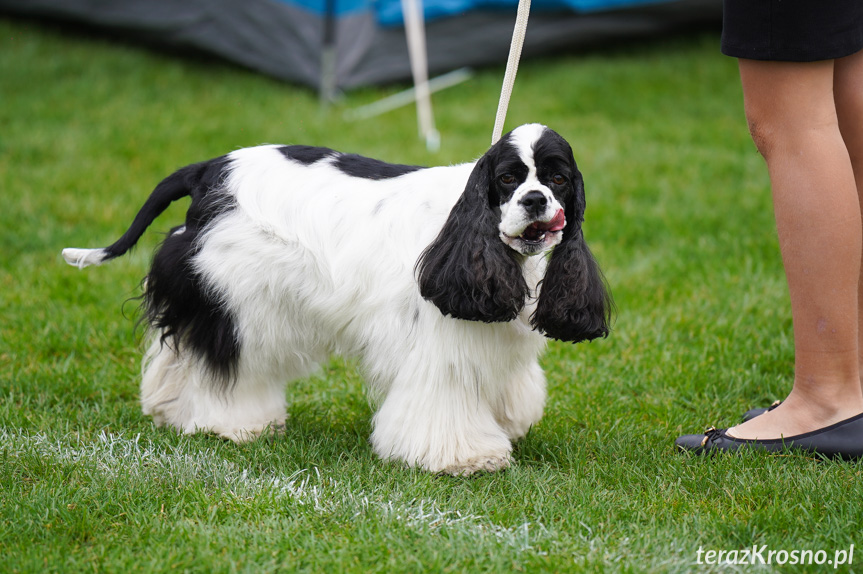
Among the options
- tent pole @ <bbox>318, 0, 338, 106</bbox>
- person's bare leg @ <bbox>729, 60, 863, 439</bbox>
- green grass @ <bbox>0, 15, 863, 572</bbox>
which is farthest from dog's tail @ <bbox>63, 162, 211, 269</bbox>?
tent pole @ <bbox>318, 0, 338, 106</bbox>

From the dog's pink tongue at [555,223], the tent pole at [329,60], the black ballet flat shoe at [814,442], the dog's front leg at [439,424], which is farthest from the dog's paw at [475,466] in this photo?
the tent pole at [329,60]

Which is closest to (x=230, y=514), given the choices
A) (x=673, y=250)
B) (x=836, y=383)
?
Result: (x=836, y=383)

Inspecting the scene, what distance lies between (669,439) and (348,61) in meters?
5.58

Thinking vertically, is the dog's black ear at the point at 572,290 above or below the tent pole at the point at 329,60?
below

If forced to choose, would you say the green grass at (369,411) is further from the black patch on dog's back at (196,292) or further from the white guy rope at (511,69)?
the white guy rope at (511,69)

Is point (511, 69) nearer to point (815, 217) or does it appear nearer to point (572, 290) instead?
point (572, 290)

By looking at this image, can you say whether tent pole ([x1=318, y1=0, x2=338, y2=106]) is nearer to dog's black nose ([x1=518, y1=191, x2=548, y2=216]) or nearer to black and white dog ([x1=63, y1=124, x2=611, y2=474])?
black and white dog ([x1=63, y1=124, x2=611, y2=474])

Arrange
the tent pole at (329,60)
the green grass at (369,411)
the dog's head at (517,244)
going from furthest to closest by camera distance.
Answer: the tent pole at (329,60) < the dog's head at (517,244) < the green grass at (369,411)

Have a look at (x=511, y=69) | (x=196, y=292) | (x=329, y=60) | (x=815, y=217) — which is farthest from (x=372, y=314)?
(x=329, y=60)

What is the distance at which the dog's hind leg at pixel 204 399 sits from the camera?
11.3 ft

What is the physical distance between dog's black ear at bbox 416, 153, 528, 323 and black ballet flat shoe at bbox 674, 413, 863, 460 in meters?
0.95

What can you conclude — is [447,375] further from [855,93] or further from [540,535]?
[855,93]

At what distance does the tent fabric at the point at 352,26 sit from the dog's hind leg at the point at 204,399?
5094mm

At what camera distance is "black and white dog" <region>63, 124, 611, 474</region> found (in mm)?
2857
